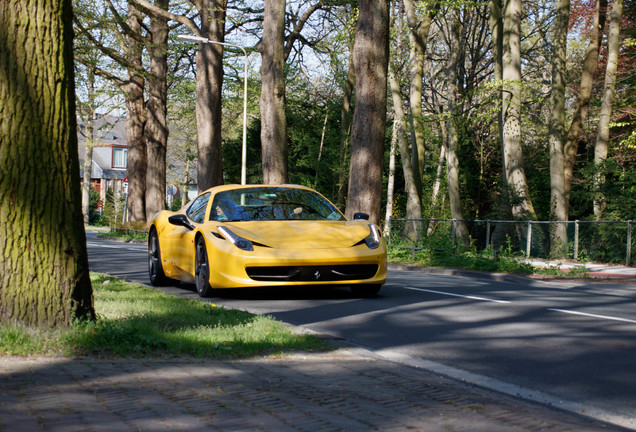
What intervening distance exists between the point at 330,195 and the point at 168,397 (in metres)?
38.2

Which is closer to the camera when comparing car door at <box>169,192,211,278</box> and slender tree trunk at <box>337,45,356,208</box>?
car door at <box>169,192,211,278</box>

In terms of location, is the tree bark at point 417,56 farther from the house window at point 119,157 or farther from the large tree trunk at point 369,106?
the house window at point 119,157

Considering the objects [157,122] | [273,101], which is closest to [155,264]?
[273,101]

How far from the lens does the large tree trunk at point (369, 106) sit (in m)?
19.0

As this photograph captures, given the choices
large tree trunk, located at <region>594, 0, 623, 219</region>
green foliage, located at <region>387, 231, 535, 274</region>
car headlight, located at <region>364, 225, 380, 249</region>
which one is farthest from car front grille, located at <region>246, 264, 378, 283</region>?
large tree trunk, located at <region>594, 0, 623, 219</region>

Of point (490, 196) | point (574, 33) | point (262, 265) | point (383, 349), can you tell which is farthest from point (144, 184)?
point (383, 349)

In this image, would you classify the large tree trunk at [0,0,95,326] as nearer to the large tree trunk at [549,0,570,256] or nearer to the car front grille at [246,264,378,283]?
the car front grille at [246,264,378,283]

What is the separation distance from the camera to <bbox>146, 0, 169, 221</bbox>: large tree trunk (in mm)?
34500

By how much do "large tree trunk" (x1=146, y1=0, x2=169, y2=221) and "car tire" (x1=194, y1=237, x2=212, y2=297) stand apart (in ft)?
78.0

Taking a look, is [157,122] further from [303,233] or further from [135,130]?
[303,233]

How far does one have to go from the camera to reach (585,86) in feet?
92.1

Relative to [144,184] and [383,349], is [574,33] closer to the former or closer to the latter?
[144,184]

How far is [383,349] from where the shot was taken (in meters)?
6.86

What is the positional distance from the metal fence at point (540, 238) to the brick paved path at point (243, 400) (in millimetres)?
15091
